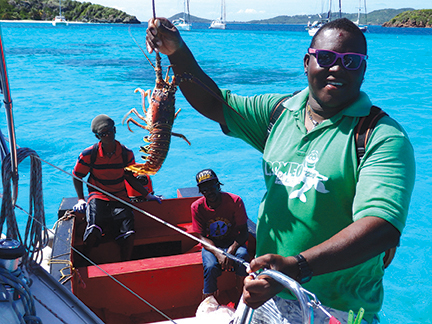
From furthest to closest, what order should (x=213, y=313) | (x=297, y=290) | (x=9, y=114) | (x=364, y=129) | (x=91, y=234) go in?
(x=91, y=234), (x=213, y=313), (x=9, y=114), (x=364, y=129), (x=297, y=290)

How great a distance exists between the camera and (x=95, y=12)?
92750 millimetres

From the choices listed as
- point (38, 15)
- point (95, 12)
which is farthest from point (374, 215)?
point (95, 12)

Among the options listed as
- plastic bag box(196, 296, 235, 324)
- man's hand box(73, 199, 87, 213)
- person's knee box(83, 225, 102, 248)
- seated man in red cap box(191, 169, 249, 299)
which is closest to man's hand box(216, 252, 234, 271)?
seated man in red cap box(191, 169, 249, 299)

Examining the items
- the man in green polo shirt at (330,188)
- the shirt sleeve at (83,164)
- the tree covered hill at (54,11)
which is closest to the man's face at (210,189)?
the shirt sleeve at (83,164)

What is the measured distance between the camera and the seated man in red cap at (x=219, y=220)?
3.48m

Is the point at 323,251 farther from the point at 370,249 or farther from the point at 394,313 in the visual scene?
the point at 394,313

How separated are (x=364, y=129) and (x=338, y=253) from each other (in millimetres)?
420

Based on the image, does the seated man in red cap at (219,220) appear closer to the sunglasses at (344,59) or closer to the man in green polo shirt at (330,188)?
the man in green polo shirt at (330,188)

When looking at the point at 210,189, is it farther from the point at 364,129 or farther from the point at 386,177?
the point at 386,177

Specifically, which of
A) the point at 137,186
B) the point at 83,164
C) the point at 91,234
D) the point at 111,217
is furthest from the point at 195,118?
the point at 91,234

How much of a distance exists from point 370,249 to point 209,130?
42.6 feet

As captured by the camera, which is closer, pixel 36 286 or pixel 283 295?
pixel 283 295

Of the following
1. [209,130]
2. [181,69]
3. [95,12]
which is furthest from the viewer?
[95,12]

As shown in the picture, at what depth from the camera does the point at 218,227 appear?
361 centimetres
